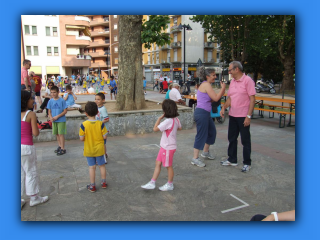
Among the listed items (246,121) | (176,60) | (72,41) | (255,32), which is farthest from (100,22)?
(246,121)

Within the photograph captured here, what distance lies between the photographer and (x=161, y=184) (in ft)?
14.1

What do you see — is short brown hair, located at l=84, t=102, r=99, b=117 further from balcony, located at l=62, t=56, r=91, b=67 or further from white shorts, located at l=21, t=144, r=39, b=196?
balcony, located at l=62, t=56, r=91, b=67

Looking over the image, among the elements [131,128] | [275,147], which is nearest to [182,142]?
[131,128]

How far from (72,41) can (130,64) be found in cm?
4384

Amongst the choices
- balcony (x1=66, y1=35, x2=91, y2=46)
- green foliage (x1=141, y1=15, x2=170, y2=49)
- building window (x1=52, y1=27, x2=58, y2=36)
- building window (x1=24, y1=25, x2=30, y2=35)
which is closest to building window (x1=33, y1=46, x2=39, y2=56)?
building window (x1=24, y1=25, x2=30, y2=35)

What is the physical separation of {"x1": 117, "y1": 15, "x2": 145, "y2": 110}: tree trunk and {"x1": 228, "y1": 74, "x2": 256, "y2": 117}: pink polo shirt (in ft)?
15.6

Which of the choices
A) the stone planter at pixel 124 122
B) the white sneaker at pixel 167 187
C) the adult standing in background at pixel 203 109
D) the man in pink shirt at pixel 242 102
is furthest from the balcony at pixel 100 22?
the white sneaker at pixel 167 187

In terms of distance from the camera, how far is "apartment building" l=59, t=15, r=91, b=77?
47.3m

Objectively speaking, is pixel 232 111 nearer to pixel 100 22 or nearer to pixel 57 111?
pixel 57 111

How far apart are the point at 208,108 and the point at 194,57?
2025 inches

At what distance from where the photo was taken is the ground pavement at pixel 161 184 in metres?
3.38

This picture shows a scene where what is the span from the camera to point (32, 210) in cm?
346

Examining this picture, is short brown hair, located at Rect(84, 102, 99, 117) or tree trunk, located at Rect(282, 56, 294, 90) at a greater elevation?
tree trunk, located at Rect(282, 56, 294, 90)
